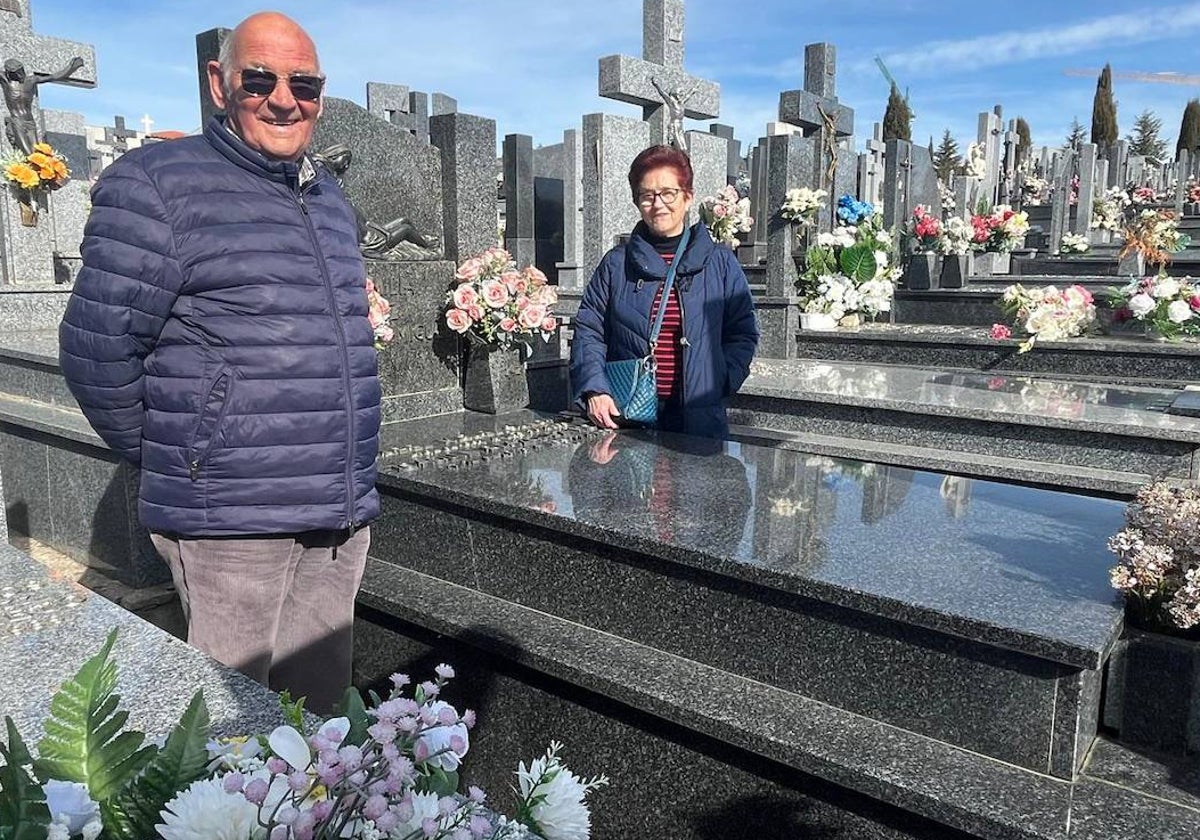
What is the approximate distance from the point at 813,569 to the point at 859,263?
577cm

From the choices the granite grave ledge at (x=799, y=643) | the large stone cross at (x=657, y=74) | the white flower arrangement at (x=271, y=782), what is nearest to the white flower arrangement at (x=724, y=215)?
the large stone cross at (x=657, y=74)

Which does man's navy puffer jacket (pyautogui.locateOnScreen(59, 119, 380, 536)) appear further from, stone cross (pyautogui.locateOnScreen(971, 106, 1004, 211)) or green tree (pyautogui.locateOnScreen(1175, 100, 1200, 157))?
green tree (pyautogui.locateOnScreen(1175, 100, 1200, 157))

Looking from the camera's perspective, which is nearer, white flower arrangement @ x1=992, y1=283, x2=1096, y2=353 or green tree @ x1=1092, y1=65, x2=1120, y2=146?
white flower arrangement @ x1=992, y1=283, x2=1096, y2=353

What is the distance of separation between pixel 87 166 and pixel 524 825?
14803mm

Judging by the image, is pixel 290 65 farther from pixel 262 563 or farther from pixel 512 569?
pixel 512 569

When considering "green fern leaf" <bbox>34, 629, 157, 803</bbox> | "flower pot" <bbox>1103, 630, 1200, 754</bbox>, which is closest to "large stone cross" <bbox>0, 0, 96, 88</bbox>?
"green fern leaf" <bbox>34, 629, 157, 803</bbox>

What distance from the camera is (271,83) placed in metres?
2.06

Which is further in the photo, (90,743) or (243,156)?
(243,156)

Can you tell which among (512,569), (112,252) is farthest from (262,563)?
(512,569)

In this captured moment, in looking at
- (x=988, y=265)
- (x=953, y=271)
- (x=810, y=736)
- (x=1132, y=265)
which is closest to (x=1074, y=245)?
(x=988, y=265)

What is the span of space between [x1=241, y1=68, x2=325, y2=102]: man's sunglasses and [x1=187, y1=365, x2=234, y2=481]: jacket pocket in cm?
59

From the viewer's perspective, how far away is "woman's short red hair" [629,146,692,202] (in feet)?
11.1

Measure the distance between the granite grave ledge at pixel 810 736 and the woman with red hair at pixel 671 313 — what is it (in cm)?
110

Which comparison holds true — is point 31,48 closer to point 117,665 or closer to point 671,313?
point 671,313
